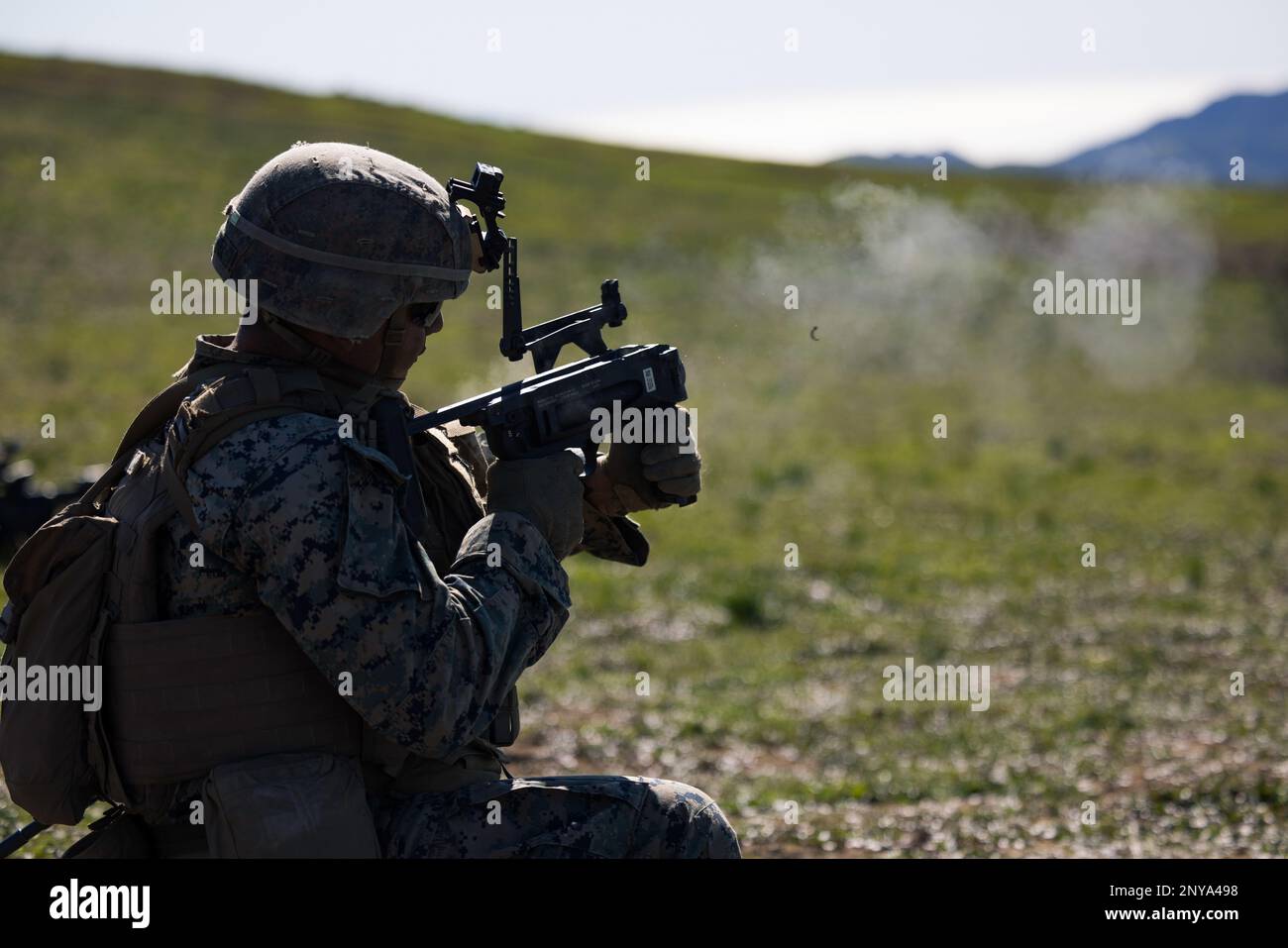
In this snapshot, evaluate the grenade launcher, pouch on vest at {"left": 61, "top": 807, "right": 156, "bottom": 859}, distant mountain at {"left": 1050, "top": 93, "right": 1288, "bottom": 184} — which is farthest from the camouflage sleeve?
distant mountain at {"left": 1050, "top": 93, "right": 1288, "bottom": 184}

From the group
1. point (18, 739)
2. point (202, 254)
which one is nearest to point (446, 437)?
point (18, 739)

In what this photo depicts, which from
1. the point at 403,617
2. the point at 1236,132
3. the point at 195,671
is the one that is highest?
the point at 1236,132

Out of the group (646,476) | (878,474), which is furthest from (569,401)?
(878,474)

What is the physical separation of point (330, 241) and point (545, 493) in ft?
2.72

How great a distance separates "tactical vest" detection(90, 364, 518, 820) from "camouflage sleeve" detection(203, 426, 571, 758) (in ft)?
0.57

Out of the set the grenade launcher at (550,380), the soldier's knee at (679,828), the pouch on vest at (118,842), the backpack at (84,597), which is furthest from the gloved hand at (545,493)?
the pouch on vest at (118,842)

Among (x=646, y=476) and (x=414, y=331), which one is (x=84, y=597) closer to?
(x=414, y=331)

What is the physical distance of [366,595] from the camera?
3311mm

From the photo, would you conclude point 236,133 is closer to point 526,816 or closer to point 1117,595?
point 1117,595

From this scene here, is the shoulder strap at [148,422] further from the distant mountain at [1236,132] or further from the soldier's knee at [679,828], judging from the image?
the distant mountain at [1236,132]

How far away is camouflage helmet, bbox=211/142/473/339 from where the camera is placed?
3.61 metres

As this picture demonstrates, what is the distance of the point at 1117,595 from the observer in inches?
585

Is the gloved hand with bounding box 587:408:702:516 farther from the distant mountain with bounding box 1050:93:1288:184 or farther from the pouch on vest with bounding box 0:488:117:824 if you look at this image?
the distant mountain with bounding box 1050:93:1288:184

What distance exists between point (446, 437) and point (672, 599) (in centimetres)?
997
